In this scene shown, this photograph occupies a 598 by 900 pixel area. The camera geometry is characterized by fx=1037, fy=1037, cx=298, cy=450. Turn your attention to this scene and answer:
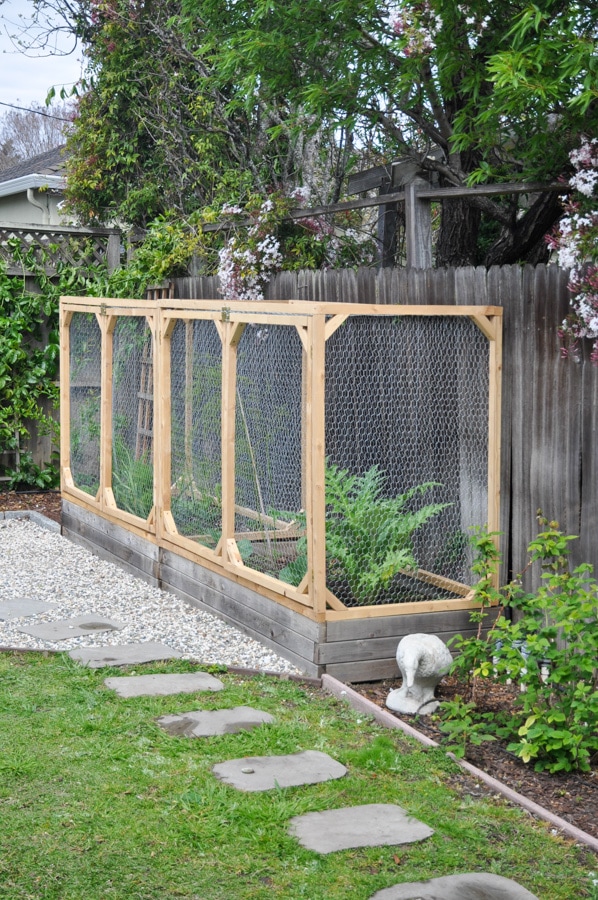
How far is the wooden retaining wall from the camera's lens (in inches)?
193

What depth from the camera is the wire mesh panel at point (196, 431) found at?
20.2 ft

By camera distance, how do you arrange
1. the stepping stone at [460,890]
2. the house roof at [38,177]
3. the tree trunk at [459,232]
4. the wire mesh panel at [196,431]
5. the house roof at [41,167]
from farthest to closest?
the house roof at [41,167]
the house roof at [38,177]
the tree trunk at [459,232]
the wire mesh panel at [196,431]
the stepping stone at [460,890]

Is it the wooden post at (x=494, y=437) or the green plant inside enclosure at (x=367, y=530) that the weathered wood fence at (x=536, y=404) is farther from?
the green plant inside enclosure at (x=367, y=530)

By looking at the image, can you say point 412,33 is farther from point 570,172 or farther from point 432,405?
point 432,405

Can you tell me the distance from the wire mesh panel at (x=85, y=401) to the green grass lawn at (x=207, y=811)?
3.50 metres

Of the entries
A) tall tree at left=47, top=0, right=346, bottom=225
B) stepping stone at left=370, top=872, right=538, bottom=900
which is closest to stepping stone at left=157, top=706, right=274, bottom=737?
stepping stone at left=370, top=872, right=538, bottom=900

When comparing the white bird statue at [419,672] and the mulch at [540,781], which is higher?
the white bird statue at [419,672]

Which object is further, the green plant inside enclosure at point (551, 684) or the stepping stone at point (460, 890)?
the green plant inside enclosure at point (551, 684)

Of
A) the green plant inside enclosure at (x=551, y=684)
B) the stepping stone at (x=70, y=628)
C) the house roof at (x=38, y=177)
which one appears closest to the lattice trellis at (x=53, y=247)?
the house roof at (x=38, y=177)

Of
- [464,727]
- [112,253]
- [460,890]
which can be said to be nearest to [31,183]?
[112,253]

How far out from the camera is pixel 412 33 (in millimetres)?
5254

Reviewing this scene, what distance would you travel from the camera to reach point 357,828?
3.37 m

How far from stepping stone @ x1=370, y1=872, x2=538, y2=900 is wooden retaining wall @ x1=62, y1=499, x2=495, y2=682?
187cm

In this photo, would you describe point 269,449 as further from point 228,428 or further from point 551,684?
point 551,684
